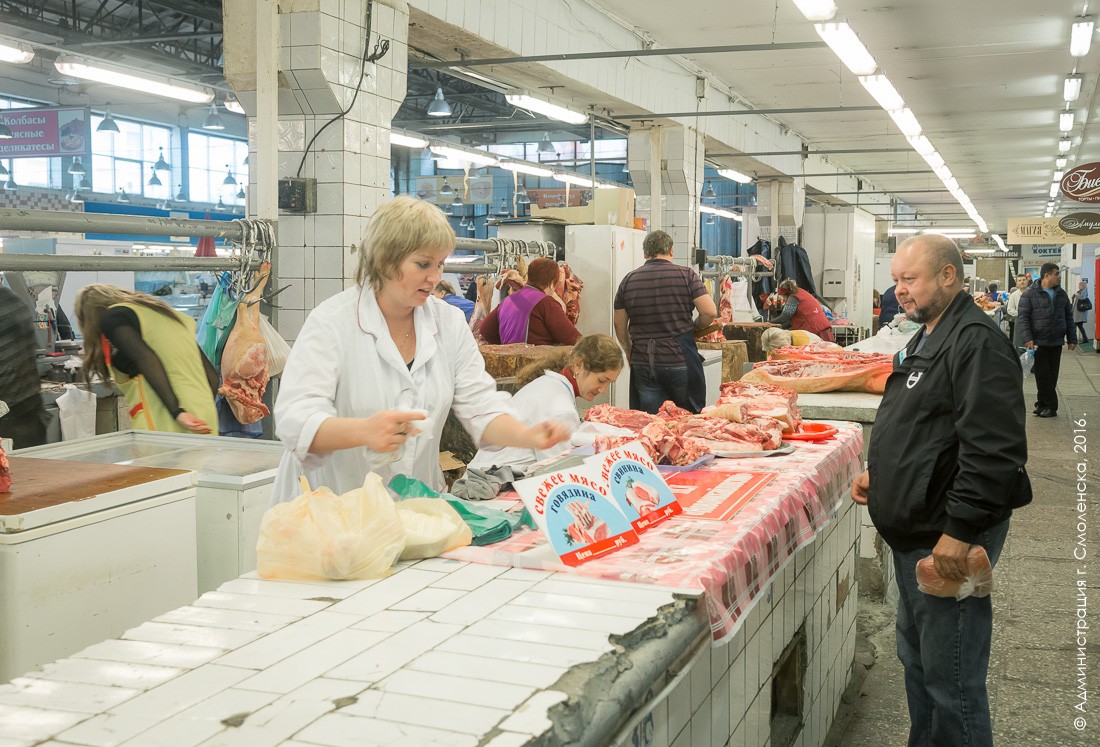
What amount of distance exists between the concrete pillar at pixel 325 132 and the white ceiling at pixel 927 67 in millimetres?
4126

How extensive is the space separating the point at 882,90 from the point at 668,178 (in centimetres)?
405

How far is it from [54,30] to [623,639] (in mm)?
17362

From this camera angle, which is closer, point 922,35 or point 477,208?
point 922,35

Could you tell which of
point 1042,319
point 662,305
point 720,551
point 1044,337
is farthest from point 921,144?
point 720,551

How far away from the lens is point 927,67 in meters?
12.7

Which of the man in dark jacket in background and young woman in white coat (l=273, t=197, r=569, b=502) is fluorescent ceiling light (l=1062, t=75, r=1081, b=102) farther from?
young woman in white coat (l=273, t=197, r=569, b=502)

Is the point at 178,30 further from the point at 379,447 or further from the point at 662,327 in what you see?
the point at 379,447

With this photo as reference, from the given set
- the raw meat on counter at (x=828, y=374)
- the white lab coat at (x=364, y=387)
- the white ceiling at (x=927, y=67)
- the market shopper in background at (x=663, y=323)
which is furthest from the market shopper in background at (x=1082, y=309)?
the white lab coat at (x=364, y=387)

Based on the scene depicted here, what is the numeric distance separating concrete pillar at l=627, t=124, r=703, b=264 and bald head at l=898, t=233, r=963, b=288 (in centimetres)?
1007

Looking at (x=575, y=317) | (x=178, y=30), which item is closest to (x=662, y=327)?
(x=575, y=317)

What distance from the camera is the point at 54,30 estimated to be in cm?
1591

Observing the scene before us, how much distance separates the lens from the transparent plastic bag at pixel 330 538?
2139 mm

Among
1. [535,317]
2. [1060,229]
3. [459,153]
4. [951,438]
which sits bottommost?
[951,438]

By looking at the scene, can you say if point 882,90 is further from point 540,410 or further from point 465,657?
point 465,657
